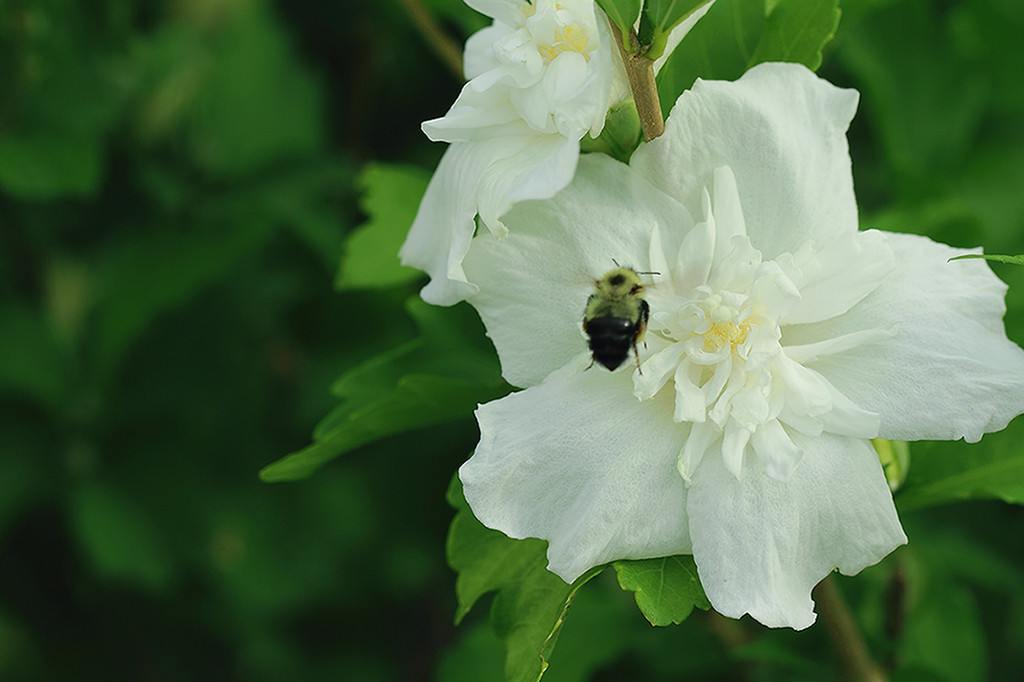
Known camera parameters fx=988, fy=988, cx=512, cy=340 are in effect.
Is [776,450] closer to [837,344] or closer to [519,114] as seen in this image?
[837,344]

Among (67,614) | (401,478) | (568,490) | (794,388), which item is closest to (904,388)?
(794,388)

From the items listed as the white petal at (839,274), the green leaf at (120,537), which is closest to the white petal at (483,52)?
the white petal at (839,274)

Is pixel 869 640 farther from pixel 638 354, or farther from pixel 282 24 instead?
pixel 282 24

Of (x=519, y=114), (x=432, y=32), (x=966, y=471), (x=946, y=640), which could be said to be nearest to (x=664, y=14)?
(x=519, y=114)

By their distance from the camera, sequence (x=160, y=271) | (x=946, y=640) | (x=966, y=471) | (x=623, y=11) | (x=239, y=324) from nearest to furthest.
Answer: (x=623, y=11) < (x=966, y=471) < (x=946, y=640) < (x=160, y=271) < (x=239, y=324)

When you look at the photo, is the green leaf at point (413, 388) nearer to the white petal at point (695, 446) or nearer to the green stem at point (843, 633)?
the white petal at point (695, 446)

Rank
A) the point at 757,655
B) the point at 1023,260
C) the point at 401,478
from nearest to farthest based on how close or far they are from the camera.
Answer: the point at 1023,260 → the point at 757,655 → the point at 401,478

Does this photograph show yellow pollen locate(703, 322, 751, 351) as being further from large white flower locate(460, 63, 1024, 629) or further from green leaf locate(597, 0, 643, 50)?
green leaf locate(597, 0, 643, 50)
